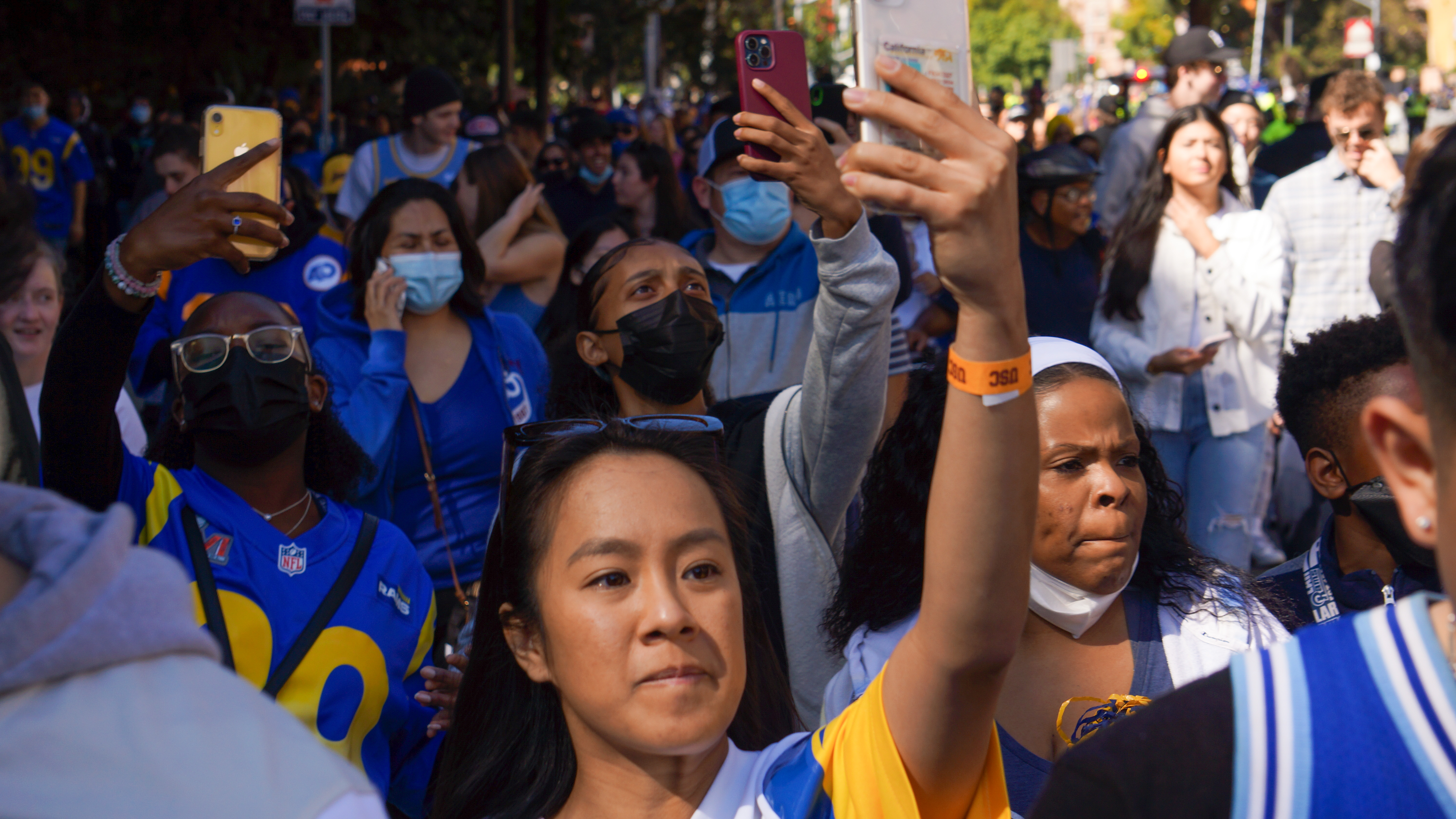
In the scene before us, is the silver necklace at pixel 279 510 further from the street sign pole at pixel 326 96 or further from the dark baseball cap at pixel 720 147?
the street sign pole at pixel 326 96

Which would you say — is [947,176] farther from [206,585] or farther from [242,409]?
[242,409]

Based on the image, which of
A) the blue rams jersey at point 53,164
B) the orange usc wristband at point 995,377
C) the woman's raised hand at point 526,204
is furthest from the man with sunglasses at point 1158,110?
the blue rams jersey at point 53,164

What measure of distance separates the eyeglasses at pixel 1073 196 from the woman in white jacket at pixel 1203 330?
500mm

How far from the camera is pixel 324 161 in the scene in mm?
11281

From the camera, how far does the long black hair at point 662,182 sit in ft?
27.2

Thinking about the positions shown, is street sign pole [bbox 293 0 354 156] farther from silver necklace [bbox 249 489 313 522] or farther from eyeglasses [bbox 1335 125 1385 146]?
silver necklace [bbox 249 489 313 522]

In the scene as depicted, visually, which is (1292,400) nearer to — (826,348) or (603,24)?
(826,348)

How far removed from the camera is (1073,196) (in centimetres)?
635

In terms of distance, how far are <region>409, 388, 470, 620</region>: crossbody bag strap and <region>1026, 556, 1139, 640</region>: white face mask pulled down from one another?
7.14 feet

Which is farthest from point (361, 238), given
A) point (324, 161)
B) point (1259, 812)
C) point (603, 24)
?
point (603, 24)

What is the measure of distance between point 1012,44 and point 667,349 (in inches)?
2890

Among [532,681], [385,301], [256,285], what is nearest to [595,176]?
[256,285]

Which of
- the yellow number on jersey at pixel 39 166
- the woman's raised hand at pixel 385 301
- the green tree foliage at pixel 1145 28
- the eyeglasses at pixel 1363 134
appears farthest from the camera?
the green tree foliage at pixel 1145 28

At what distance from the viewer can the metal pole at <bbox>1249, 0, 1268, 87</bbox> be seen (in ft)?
193
